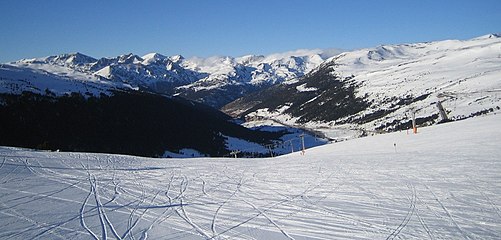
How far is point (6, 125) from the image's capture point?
83188mm

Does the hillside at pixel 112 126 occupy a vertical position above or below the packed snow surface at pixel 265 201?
above

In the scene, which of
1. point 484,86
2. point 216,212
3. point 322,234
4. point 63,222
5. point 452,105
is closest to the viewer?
point 322,234

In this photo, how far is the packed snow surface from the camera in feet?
33.2

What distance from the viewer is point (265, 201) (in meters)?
13.9

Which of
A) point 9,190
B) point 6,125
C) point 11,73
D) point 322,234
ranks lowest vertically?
point 322,234

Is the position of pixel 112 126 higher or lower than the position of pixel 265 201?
higher

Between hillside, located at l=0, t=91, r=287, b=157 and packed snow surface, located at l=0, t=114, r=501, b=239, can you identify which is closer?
packed snow surface, located at l=0, t=114, r=501, b=239

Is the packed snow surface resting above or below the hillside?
below

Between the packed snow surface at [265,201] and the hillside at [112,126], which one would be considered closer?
the packed snow surface at [265,201]

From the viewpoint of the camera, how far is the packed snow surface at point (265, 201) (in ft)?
33.2

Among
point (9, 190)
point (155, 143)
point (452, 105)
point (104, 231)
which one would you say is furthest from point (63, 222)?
point (452, 105)

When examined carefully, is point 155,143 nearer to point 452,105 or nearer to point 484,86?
point 452,105

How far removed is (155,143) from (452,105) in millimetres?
108770

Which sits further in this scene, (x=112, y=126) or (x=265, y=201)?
(x=112, y=126)
